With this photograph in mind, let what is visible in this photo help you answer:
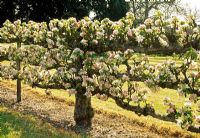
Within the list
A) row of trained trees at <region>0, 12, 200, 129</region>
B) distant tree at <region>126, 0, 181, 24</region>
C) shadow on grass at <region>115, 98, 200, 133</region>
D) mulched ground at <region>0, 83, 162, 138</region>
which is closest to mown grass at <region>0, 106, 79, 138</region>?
mulched ground at <region>0, 83, 162, 138</region>

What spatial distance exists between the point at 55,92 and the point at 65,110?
3685mm

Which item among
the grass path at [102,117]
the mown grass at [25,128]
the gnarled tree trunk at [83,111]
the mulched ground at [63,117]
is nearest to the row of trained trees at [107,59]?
the gnarled tree trunk at [83,111]

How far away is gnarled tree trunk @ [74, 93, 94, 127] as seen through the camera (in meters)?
13.2

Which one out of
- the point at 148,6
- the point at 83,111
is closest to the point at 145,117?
the point at 83,111

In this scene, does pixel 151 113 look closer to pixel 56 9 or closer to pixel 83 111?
pixel 83 111

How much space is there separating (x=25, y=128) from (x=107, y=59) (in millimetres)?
2607

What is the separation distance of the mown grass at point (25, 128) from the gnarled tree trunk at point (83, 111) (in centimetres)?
112

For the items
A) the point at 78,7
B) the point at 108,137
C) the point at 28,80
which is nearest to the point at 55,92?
the point at 28,80

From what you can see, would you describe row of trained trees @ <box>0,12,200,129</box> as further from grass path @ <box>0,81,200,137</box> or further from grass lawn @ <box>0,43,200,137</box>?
grass path @ <box>0,81,200,137</box>

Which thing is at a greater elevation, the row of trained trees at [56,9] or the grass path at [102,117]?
the row of trained trees at [56,9]

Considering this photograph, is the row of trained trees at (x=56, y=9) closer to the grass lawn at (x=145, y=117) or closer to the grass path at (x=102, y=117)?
the grass lawn at (x=145, y=117)

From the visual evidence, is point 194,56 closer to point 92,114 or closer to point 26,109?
point 92,114

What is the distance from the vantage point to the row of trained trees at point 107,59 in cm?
1120

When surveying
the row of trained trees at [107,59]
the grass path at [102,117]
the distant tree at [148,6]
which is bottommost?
the grass path at [102,117]
